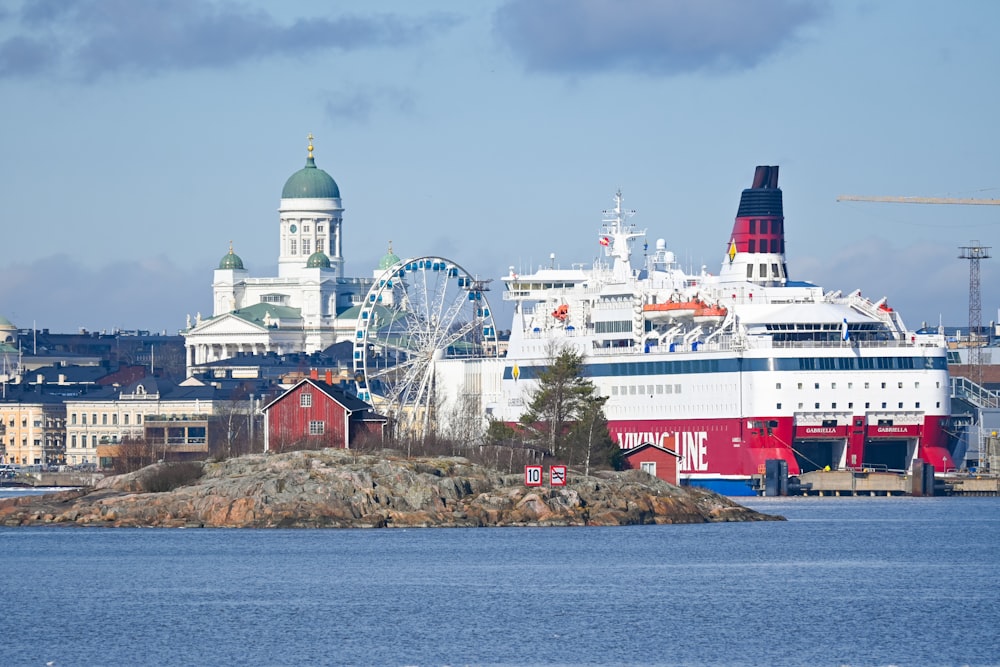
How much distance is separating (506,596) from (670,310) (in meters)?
59.3

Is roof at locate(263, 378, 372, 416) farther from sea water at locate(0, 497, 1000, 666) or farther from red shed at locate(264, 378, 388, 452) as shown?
sea water at locate(0, 497, 1000, 666)

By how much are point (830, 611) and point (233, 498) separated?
31.6 metres

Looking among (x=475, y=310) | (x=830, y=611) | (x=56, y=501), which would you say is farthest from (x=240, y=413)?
(x=830, y=611)

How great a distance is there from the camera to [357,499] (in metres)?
86.4

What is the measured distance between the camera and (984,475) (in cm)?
11825

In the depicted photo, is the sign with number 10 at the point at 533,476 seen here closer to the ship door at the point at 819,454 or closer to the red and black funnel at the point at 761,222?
the ship door at the point at 819,454

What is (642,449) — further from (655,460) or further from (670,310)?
(670,310)

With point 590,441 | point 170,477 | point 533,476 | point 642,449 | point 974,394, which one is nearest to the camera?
point 533,476

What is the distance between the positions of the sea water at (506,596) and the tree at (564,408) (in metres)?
15.6

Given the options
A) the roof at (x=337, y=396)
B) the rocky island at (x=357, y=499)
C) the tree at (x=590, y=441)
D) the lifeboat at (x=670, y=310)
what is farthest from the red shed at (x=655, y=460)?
the rocky island at (x=357, y=499)

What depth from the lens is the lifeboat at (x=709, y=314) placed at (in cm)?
11956

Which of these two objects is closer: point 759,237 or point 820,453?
point 820,453

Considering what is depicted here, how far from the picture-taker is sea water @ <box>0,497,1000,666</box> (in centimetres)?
5366

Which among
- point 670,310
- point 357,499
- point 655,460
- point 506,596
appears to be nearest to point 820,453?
point 655,460
